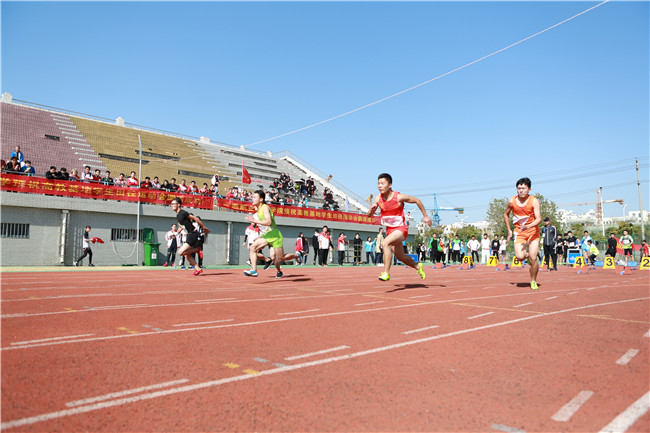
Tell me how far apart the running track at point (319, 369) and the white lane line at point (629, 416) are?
0.01 m

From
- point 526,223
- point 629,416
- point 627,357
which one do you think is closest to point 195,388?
point 629,416

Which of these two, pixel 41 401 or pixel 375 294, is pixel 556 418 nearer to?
pixel 41 401

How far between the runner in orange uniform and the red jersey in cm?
270

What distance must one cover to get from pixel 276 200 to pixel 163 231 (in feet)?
28.0

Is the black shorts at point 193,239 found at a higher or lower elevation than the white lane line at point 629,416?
higher

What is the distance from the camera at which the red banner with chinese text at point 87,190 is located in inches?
727

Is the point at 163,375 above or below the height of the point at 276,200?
below

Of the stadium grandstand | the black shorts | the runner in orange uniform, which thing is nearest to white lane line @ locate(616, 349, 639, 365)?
the runner in orange uniform

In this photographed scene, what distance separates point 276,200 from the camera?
29.2m

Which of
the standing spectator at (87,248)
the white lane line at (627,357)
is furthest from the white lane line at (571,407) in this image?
the standing spectator at (87,248)

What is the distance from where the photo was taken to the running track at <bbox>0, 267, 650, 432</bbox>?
97.3 inches

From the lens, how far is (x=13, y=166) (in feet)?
60.5

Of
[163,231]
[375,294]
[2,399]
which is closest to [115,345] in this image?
[2,399]

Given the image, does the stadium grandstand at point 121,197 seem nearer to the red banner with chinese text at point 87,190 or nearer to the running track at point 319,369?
the red banner with chinese text at point 87,190
